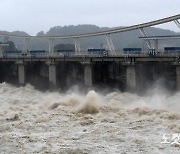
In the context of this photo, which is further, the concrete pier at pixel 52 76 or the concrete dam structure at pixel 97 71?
the concrete pier at pixel 52 76

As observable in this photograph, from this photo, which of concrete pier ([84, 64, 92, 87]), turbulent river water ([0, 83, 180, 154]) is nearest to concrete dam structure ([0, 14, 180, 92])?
concrete pier ([84, 64, 92, 87])

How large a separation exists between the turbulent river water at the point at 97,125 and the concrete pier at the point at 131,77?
3.58ft

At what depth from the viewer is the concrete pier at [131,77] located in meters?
32.8

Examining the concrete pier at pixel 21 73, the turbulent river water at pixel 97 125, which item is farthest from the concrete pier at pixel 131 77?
the concrete pier at pixel 21 73

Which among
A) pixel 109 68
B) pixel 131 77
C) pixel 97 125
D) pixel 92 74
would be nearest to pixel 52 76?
pixel 92 74

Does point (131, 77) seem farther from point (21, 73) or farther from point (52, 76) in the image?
point (21, 73)

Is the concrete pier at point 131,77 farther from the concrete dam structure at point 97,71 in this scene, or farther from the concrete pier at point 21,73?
the concrete pier at point 21,73

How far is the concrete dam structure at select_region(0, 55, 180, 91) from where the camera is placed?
32.4 metres

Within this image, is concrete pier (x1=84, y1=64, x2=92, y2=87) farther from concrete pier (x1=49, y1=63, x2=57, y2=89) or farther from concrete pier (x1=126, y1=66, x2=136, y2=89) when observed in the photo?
concrete pier (x1=49, y1=63, x2=57, y2=89)

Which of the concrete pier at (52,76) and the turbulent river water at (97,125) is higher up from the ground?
the concrete pier at (52,76)

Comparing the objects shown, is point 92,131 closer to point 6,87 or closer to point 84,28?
point 6,87

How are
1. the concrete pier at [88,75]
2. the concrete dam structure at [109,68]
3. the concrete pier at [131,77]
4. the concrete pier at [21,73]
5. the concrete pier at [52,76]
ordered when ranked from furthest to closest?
1. the concrete pier at [21,73]
2. the concrete pier at [52,76]
3. the concrete pier at [88,75]
4. the concrete pier at [131,77]
5. the concrete dam structure at [109,68]

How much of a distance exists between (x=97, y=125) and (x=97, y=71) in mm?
16325

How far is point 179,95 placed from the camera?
29.1m
